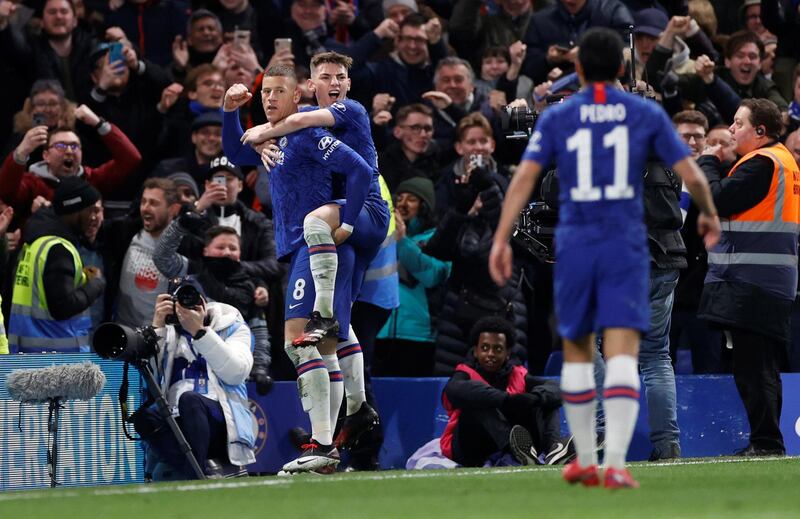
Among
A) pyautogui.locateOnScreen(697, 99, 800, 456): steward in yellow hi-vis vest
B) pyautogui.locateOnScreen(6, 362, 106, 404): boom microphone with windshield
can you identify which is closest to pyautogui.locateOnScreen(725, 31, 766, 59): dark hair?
pyautogui.locateOnScreen(697, 99, 800, 456): steward in yellow hi-vis vest

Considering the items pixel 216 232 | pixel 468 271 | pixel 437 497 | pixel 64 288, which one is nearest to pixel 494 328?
pixel 468 271

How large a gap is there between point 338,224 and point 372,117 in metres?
4.64

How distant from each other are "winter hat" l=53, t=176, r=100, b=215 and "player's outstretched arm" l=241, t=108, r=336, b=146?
251cm

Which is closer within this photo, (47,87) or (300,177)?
(300,177)

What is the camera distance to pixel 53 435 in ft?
31.5

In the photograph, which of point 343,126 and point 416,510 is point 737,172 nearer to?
point 343,126

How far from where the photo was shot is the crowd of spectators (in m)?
12.0

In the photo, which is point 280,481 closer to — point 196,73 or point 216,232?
point 216,232

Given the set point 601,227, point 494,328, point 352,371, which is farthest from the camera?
point 494,328

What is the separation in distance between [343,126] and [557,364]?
155 inches

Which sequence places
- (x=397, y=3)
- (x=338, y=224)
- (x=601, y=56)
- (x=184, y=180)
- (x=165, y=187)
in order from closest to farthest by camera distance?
(x=601, y=56)
(x=338, y=224)
(x=165, y=187)
(x=184, y=180)
(x=397, y=3)

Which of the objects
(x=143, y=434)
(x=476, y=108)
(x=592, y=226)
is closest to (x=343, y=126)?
(x=143, y=434)

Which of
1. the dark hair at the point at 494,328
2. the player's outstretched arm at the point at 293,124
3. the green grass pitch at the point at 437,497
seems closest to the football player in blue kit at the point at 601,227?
the green grass pitch at the point at 437,497

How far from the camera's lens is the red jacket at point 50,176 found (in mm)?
12336
